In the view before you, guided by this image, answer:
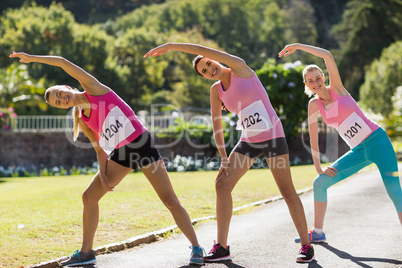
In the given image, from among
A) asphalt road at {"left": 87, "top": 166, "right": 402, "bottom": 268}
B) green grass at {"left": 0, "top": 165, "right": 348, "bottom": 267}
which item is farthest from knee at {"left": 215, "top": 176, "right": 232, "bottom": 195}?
green grass at {"left": 0, "top": 165, "right": 348, "bottom": 267}

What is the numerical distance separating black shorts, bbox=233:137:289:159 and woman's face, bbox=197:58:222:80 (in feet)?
2.25

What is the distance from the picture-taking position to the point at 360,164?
6.10 m

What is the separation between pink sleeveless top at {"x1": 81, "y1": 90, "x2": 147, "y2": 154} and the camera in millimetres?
5262

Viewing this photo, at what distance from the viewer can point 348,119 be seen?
590 cm

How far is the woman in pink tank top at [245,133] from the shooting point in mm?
5289

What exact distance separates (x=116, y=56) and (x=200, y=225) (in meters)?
41.1

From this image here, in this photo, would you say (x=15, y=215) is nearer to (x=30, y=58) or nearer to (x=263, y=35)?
(x=30, y=58)

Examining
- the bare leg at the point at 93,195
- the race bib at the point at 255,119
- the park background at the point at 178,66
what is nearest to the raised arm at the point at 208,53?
the race bib at the point at 255,119

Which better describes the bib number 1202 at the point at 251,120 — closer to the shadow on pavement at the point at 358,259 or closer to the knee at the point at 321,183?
the knee at the point at 321,183

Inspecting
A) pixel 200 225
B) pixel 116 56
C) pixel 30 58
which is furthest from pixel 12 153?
pixel 116 56

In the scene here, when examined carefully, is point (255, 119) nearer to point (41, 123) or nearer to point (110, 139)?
point (110, 139)

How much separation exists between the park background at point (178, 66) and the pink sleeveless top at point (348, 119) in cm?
1172

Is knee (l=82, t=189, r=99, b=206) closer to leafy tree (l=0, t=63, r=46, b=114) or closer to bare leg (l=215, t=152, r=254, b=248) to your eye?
bare leg (l=215, t=152, r=254, b=248)

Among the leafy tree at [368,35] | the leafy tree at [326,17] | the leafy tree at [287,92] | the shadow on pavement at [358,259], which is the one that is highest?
the leafy tree at [326,17]
